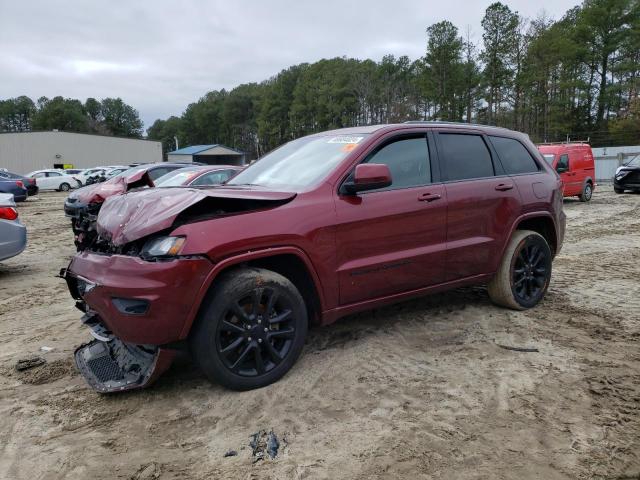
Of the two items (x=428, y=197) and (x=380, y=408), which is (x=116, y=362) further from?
(x=428, y=197)

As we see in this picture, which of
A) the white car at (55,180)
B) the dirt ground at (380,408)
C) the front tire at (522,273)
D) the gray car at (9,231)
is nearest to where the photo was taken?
the dirt ground at (380,408)

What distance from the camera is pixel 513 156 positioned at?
4809 mm

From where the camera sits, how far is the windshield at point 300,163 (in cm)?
370

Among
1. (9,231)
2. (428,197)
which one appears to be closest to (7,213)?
(9,231)

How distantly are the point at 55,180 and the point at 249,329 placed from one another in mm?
35055

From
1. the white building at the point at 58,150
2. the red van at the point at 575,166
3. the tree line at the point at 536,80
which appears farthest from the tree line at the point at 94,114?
the red van at the point at 575,166

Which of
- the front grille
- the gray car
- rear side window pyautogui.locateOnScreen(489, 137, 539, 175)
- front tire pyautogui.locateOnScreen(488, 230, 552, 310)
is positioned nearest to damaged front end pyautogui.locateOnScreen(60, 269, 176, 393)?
the front grille

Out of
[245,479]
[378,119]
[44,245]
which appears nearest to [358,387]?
[245,479]

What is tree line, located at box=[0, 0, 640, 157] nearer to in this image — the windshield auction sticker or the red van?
the red van

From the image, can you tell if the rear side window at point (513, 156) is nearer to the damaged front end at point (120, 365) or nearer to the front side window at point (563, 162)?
the damaged front end at point (120, 365)

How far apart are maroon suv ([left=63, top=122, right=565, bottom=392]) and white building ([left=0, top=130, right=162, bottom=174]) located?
56.5 meters

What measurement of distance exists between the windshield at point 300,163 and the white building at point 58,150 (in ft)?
183

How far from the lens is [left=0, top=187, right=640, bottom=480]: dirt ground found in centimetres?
248

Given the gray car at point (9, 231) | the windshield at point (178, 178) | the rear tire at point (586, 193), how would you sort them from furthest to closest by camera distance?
the rear tire at point (586, 193) → the windshield at point (178, 178) → the gray car at point (9, 231)
